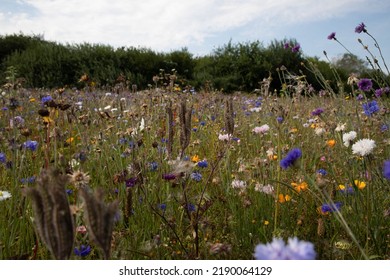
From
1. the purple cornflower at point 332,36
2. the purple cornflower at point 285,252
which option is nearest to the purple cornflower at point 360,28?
the purple cornflower at point 332,36

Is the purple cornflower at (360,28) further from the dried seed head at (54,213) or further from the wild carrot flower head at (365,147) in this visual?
the dried seed head at (54,213)

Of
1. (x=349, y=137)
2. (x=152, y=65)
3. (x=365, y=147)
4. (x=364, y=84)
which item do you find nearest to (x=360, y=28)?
(x=364, y=84)

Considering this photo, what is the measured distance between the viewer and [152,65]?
30.0 feet

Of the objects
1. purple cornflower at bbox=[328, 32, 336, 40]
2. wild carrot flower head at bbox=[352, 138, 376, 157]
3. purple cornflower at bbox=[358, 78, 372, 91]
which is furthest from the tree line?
wild carrot flower head at bbox=[352, 138, 376, 157]

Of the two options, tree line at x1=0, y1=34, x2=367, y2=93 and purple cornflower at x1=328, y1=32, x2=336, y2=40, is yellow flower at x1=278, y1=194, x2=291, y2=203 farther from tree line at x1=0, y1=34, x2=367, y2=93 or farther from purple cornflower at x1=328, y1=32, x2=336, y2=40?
tree line at x1=0, y1=34, x2=367, y2=93

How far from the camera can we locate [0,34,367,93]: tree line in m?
7.50

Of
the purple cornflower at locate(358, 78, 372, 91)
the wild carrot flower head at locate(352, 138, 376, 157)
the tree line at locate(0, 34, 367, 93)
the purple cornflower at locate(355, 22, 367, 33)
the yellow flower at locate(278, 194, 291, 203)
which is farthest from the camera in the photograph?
the tree line at locate(0, 34, 367, 93)

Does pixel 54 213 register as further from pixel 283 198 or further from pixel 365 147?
pixel 283 198

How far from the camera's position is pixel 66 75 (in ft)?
25.7

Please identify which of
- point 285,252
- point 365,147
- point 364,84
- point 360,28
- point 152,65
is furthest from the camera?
point 152,65

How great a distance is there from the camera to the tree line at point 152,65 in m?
7.50

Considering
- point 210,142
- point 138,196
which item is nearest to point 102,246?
point 138,196

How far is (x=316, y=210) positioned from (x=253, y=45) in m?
8.03
